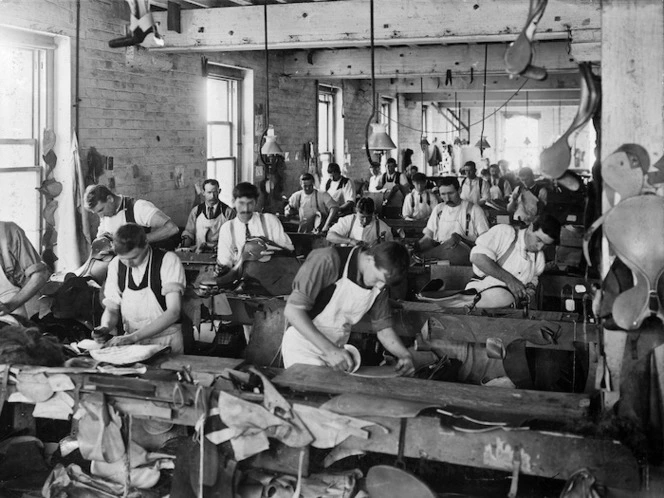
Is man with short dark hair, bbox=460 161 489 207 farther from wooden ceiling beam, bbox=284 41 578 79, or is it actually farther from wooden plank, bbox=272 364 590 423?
wooden plank, bbox=272 364 590 423

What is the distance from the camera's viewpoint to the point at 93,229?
752cm

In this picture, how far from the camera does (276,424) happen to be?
10.7ft

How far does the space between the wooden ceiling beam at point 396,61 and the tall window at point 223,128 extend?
60.7 inches

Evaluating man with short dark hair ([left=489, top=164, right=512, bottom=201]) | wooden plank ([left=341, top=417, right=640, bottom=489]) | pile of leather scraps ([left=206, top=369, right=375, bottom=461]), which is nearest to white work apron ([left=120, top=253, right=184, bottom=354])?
pile of leather scraps ([left=206, top=369, right=375, bottom=461])

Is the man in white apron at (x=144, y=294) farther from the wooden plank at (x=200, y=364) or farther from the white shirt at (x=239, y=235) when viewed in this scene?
the white shirt at (x=239, y=235)

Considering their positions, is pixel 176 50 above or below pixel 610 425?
above

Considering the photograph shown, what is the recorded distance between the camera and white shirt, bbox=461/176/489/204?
12.6 meters

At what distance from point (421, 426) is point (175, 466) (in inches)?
46.1

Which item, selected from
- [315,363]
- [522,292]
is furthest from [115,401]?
[522,292]

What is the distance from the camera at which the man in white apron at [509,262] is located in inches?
211

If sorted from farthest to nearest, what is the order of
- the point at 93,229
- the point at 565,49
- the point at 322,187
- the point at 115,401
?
the point at 322,187 → the point at 565,49 → the point at 93,229 → the point at 115,401

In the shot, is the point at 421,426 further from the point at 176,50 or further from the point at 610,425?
the point at 176,50

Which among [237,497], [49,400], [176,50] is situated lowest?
[237,497]

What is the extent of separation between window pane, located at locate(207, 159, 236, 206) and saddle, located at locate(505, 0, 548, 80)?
775 centimetres
